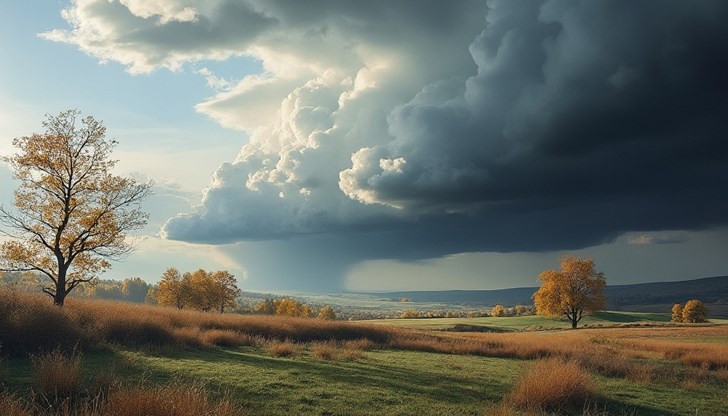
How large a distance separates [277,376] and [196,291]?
75.0 m

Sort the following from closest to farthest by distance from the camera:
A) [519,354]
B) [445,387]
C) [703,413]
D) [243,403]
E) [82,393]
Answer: [82,393] < [243,403] < [703,413] < [445,387] < [519,354]

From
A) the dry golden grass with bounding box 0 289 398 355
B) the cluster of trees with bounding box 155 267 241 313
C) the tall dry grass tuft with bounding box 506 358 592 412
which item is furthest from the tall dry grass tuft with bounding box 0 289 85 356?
the cluster of trees with bounding box 155 267 241 313

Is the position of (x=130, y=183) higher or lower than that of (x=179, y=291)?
higher

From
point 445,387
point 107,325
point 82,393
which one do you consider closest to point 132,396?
point 82,393

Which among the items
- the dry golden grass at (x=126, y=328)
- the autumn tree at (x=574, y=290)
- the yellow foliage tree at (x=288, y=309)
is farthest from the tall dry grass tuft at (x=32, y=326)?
the yellow foliage tree at (x=288, y=309)

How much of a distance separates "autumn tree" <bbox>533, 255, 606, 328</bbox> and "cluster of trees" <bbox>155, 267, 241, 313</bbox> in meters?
57.2

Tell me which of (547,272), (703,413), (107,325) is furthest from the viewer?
(547,272)

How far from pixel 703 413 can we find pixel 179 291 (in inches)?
3259

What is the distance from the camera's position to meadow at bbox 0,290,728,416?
11.7m

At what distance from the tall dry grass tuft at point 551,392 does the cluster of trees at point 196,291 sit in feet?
257

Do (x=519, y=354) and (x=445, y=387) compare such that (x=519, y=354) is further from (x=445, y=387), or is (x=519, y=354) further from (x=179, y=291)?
(x=179, y=291)

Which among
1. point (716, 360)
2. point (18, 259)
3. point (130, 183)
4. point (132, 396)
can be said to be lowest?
point (716, 360)

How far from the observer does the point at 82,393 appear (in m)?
11.9

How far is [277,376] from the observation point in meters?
17.6
